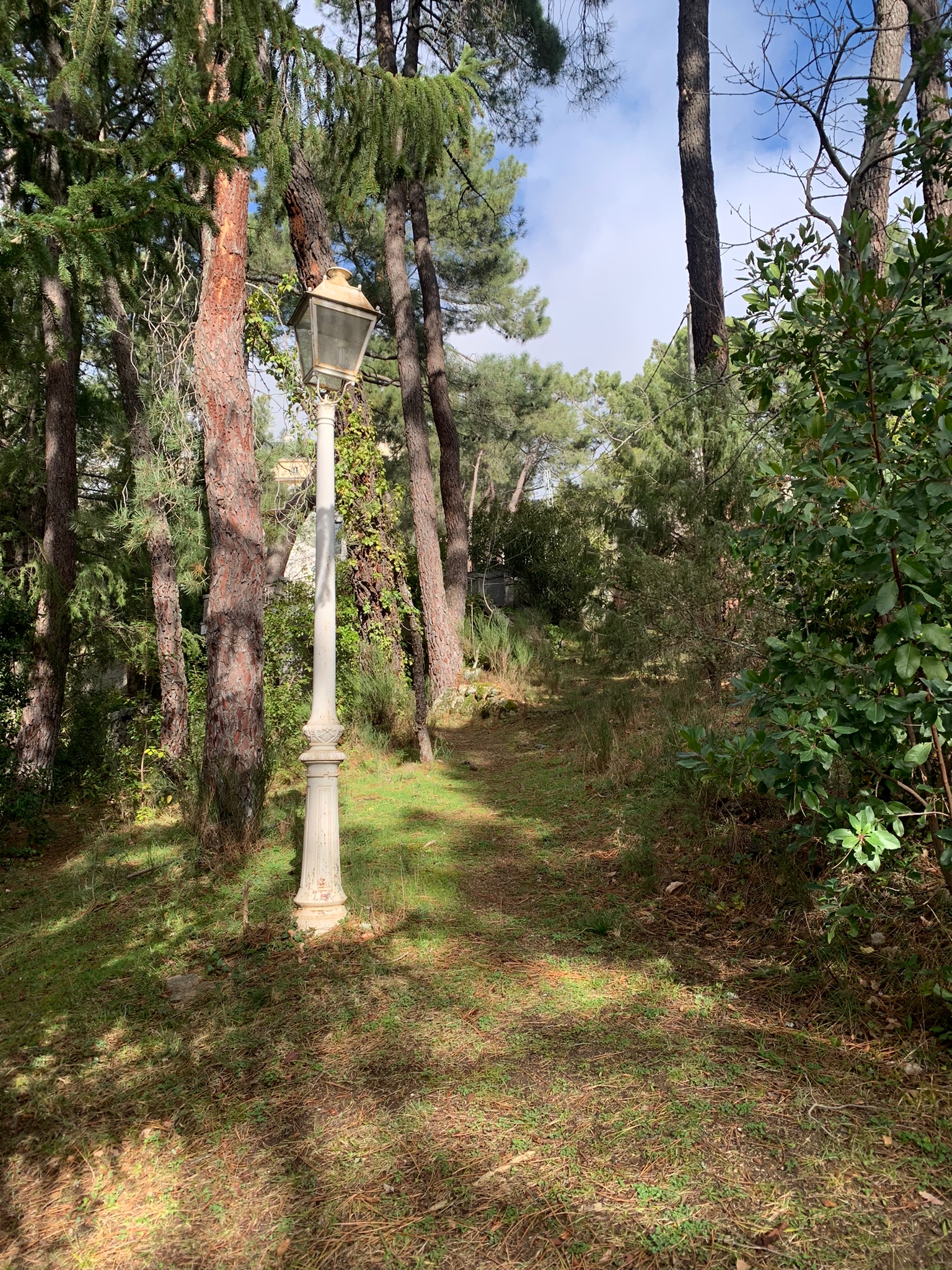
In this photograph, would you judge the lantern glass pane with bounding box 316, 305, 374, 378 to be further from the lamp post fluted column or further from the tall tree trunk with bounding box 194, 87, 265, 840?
the tall tree trunk with bounding box 194, 87, 265, 840

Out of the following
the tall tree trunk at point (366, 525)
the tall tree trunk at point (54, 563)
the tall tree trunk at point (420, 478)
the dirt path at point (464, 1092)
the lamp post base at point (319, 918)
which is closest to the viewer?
the dirt path at point (464, 1092)

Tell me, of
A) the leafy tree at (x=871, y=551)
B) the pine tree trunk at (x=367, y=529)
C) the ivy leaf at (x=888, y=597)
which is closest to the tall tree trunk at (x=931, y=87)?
the leafy tree at (x=871, y=551)

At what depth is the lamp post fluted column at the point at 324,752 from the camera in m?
3.54

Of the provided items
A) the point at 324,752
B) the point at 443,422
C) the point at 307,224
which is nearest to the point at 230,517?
the point at 324,752

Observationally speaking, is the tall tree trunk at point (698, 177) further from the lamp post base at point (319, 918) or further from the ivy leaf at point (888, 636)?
the lamp post base at point (319, 918)

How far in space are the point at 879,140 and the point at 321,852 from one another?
414 centimetres

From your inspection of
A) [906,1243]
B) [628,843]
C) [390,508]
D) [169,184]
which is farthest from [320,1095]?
[390,508]

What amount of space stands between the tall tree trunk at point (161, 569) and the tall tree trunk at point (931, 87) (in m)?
6.58

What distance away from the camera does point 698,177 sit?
6863 mm

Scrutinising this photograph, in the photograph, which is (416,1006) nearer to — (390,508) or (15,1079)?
(15,1079)

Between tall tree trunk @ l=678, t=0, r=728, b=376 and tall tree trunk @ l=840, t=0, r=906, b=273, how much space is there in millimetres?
2054

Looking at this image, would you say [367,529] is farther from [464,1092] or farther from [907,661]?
[907,661]

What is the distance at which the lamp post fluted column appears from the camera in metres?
3.54

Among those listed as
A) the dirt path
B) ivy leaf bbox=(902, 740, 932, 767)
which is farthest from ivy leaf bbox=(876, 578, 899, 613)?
the dirt path
